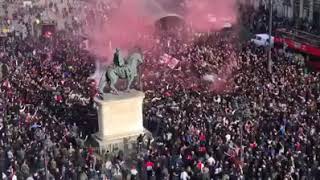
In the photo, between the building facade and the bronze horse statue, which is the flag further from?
the building facade

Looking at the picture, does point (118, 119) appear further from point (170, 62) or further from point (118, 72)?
point (170, 62)

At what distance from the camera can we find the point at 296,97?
30.0 m

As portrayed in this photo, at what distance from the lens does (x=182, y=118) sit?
27219 mm

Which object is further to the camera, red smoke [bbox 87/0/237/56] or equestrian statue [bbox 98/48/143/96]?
red smoke [bbox 87/0/237/56]

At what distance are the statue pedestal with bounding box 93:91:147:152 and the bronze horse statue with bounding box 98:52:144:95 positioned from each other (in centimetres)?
42

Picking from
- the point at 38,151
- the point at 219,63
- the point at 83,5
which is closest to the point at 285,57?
the point at 219,63

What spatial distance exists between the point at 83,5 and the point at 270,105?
45.5 metres

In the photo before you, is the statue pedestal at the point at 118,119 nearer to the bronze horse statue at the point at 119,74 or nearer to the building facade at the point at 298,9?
the bronze horse statue at the point at 119,74

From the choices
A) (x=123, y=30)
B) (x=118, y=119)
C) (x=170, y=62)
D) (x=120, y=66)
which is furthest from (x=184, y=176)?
(x=123, y=30)

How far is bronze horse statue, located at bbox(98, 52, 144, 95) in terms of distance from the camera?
85.1ft

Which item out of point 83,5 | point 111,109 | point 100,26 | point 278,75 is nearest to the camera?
point 111,109

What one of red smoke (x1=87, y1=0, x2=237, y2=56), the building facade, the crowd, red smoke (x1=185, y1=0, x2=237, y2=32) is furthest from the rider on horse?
the building facade

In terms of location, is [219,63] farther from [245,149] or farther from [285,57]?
[245,149]

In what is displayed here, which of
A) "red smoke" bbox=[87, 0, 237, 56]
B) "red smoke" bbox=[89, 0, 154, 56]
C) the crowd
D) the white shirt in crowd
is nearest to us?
the white shirt in crowd
